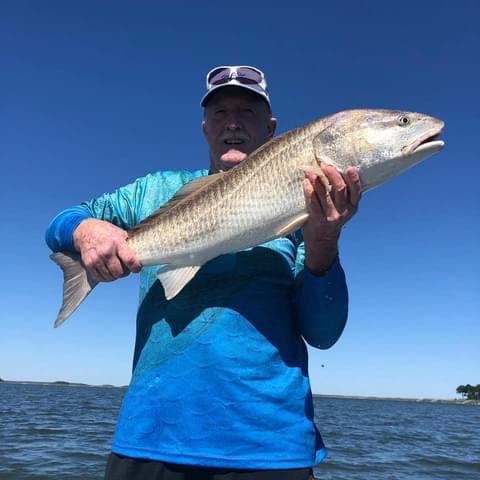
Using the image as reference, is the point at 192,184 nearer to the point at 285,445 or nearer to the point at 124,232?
the point at 124,232

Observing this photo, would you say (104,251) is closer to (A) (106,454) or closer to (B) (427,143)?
(B) (427,143)

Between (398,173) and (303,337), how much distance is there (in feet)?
4.19

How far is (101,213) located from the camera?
4.00 meters

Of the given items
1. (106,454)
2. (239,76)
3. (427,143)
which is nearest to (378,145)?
(427,143)

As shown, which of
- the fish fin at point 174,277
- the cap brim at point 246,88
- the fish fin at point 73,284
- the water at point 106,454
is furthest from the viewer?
the water at point 106,454

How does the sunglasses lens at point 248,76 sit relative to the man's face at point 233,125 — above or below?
above

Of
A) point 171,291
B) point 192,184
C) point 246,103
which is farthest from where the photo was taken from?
point 246,103

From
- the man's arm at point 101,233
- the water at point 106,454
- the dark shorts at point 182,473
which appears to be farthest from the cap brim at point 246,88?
the water at point 106,454

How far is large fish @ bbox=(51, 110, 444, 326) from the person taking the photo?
3.49 metres

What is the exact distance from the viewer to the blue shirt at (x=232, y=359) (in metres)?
2.98

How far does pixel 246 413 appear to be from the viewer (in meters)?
3.01

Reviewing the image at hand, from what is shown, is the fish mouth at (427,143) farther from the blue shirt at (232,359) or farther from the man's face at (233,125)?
the man's face at (233,125)

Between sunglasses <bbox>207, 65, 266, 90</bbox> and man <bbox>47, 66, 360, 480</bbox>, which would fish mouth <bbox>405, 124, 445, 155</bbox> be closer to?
man <bbox>47, 66, 360, 480</bbox>

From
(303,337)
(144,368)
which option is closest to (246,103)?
(303,337)
